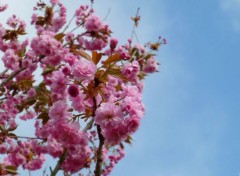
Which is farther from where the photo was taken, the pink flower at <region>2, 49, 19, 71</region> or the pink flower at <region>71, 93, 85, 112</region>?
the pink flower at <region>2, 49, 19, 71</region>

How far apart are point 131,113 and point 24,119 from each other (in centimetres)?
471

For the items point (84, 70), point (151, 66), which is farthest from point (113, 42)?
point (151, 66)

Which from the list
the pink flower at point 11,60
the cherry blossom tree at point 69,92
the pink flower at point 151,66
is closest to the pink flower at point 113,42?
the cherry blossom tree at point 69,92

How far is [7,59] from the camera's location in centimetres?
504

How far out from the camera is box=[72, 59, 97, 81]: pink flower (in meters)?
2.74

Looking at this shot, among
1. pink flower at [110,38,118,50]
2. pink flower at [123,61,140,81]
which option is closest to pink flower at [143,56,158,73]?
pink flower at [123,61,140,81]

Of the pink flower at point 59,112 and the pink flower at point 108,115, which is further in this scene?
the pink flower at point 59,112

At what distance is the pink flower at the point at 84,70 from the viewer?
2.74 m

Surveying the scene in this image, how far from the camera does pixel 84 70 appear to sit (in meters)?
2.75

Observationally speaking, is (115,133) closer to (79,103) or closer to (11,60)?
(79,103)

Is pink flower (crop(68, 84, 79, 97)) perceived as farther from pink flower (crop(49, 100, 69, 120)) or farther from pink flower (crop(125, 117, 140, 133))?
pink flower (crop(125, 117, 140, 133))

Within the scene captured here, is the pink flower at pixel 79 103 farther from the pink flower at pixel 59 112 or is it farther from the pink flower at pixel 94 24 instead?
the pink flower at pixel 94 24

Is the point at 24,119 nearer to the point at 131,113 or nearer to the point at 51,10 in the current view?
the point at 51,10

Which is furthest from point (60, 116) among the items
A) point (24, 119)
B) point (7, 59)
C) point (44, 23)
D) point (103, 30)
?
point (24, 119)
